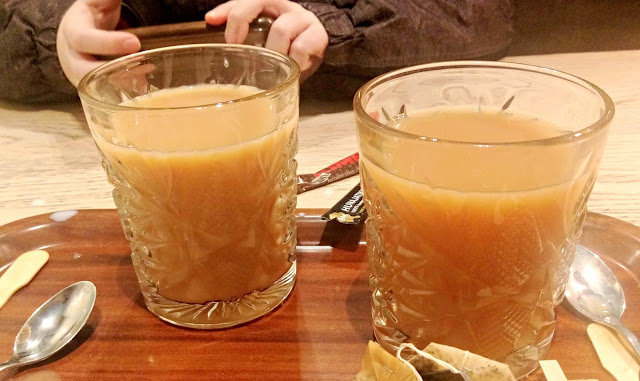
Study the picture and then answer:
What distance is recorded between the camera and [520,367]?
53cm

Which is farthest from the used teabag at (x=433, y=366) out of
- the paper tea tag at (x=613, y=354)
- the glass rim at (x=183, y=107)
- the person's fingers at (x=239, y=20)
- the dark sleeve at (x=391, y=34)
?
the dark sleeve at (x=391, y=34)

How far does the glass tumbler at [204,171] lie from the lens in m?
0.54

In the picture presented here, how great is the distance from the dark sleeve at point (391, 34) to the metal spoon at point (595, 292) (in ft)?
2.40

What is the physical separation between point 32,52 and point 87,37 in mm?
329

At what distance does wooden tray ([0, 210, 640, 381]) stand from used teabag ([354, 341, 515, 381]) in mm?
64

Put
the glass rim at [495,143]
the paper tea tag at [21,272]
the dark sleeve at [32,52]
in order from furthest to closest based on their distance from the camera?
the dark sleeve at [32,52] < the paper tea tag at [21,272] < the glass rim at [495,143]

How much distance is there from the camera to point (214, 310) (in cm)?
62

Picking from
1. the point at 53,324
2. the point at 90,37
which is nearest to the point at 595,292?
the point at 53,324

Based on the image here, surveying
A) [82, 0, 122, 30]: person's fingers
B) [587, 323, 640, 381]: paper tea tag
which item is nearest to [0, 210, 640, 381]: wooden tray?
[587, 323, 640, 381]: paper tea tag

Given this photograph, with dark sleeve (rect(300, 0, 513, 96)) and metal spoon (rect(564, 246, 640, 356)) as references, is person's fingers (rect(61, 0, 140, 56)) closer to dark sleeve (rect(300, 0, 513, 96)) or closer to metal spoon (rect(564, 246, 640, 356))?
dark sleeve (rect(300, 0, 513, 96))

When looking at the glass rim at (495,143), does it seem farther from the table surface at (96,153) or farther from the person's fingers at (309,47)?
the person's fingers at (309,47)

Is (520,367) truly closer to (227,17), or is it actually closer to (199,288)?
(199,288)

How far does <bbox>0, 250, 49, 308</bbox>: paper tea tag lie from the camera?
26.4 inches

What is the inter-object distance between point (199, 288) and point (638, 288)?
49cm
